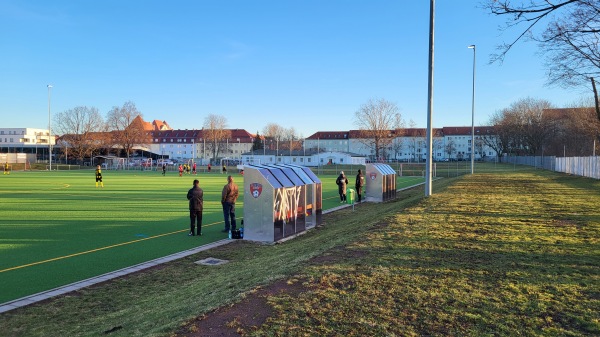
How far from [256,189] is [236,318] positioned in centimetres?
754

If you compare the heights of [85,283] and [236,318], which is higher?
[236,318]

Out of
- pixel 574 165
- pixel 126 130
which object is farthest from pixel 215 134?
pixel 574 165

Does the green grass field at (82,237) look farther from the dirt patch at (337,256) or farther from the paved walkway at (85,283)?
the dirt patch at (337,256)

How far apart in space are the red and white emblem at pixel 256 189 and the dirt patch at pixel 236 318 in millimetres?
6620

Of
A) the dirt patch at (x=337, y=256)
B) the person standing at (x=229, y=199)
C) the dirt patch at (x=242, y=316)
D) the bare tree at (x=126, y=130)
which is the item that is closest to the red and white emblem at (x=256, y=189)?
the person standing at (x=229, y=199)

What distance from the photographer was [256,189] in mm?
11883

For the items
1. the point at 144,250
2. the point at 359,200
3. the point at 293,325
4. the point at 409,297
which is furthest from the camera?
the point at 359,200

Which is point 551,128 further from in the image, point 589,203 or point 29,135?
point 29,135

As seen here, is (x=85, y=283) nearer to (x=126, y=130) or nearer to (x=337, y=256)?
(x=337, y=256)

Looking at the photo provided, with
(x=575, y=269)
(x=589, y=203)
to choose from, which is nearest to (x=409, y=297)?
(x=575, y=269)

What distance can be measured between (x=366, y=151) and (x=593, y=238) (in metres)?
137

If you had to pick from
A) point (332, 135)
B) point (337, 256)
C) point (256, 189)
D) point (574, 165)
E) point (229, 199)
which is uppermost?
point (332, 135)

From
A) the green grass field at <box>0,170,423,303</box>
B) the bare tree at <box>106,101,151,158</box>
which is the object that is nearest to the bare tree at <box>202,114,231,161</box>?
the bare tree at <box>106,101,151,158</box>

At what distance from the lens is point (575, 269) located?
6.41 m
